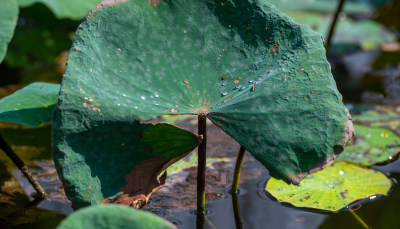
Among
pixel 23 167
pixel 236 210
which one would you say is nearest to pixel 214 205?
pixel 236 210

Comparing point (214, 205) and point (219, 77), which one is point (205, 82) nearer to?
point (219, 77)

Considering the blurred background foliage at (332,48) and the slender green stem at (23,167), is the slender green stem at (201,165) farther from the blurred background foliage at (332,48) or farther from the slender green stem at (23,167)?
the blurred background foliage at (332,48)

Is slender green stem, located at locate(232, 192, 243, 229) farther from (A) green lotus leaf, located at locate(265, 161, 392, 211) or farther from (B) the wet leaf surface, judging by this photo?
(B) the wet leaf surface

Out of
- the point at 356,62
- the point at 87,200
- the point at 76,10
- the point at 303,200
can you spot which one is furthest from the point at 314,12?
the point at 87,200

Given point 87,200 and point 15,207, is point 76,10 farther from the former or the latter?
point 87,200

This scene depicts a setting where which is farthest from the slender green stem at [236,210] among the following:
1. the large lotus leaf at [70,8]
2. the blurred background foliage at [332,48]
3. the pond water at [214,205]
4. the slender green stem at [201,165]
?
the large lotus leaf at [70,8]

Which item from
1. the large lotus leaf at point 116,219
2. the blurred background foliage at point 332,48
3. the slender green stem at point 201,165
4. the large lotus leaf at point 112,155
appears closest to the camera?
the large lotus leaf at point 116,219

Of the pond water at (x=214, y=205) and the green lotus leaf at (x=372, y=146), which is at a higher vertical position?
the green lotus leaf at (x=372, y=146)

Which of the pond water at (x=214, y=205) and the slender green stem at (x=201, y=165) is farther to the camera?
the pond water at (x=214, y=205)
